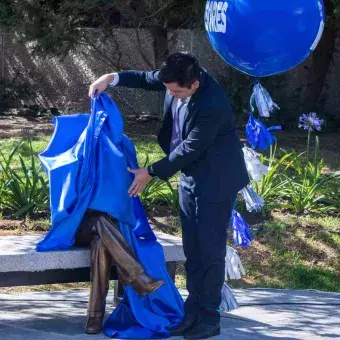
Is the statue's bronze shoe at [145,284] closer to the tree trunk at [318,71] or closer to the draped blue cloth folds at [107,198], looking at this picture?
the draped blue cloth folds at [107,198]

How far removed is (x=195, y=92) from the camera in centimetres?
512

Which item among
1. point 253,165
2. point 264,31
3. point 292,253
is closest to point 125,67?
point 292,253

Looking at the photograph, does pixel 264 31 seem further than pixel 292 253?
No

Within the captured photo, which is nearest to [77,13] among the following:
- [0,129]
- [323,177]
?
[0,129]

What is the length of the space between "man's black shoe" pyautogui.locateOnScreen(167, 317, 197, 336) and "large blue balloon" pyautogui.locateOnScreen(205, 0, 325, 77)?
1586 millimetres

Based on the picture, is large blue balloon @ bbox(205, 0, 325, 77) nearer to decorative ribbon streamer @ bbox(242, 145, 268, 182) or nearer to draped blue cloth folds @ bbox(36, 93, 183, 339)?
decorative ribbon streamer @ bbox(242, 145, 268, 182)

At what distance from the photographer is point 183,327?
5.30 m

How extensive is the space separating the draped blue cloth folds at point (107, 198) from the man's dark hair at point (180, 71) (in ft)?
1.88

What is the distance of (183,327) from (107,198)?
869 millimetres

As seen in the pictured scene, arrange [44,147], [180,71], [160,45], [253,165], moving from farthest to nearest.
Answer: [160,45] → [44,147] → [253,165] → [180,71]

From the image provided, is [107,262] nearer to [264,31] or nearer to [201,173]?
[201,173]

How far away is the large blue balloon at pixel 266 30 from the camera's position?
211 inches

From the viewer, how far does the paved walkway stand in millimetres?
5395

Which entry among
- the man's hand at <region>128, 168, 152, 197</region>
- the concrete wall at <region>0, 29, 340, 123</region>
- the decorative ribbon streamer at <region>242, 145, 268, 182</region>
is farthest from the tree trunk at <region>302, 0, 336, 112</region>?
the man's hand at <region>128, 168, 152, 197</region>
